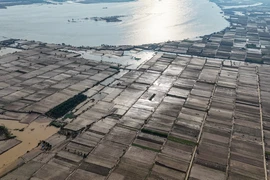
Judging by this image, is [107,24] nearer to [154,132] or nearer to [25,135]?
[25,135]

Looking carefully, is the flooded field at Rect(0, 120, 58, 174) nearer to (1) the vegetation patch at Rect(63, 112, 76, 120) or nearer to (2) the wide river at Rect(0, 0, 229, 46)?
(1) the vegetation patch at Rect(63, 112, 76, 120)

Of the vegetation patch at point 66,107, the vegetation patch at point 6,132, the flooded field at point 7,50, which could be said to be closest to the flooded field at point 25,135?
the vegetation patch at point 6,132

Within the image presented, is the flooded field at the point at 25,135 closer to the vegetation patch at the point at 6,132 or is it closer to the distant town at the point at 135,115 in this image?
the distant town at the point at 135,115

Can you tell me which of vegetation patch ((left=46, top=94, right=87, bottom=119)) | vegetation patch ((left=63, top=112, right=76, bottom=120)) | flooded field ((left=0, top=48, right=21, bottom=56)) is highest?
→ flooded field ((left=0, top=48, right=21, bottom=56))

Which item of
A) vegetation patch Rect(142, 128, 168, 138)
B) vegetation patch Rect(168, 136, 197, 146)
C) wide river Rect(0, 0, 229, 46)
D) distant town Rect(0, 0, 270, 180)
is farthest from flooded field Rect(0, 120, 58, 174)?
wide river Rect(0, 0, 229, 46)

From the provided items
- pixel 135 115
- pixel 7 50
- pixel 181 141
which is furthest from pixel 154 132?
pixel 7 50

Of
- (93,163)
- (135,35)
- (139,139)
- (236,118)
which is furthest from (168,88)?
(135,35)
